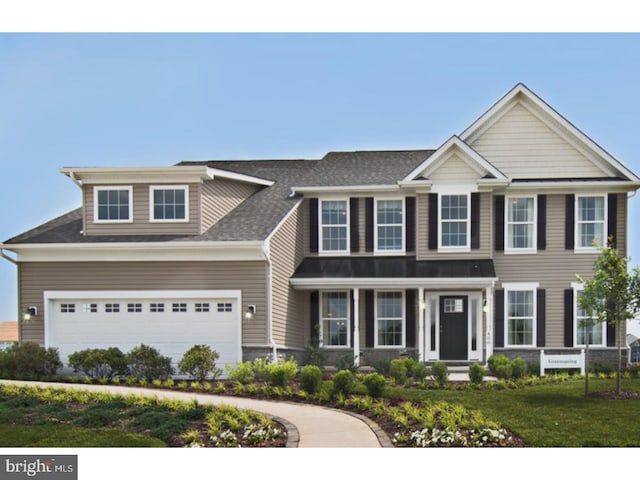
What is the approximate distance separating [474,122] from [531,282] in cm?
500

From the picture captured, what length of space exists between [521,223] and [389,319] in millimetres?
4823

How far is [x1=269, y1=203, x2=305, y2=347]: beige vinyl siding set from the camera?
2375cm

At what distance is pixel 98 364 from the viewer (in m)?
22.2

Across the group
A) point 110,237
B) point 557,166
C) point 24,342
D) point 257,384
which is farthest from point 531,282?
point 24,342

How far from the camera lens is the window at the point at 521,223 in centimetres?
2608

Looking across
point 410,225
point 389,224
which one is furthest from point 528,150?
→ point 389,224

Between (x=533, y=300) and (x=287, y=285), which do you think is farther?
(x=533, y=300)

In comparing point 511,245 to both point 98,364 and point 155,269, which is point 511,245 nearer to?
point 155,269

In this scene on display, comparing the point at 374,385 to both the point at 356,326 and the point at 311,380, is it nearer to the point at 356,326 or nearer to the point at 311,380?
the point at 311,380

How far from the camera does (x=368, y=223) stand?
26891mm

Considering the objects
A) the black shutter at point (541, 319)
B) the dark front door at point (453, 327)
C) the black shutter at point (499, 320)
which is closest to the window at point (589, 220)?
the black shutter at point (541, 319)

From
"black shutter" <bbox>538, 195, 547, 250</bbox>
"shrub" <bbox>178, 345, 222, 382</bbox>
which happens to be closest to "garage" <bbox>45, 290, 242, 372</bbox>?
"shrub" <bbox>178, 345, 222, 382</bbox>

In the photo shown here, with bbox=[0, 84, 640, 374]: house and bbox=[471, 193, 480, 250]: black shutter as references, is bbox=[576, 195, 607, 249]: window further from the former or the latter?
bbox=[471, 193, 480, 250]: black shutter

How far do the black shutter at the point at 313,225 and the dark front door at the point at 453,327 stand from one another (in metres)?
4.19
